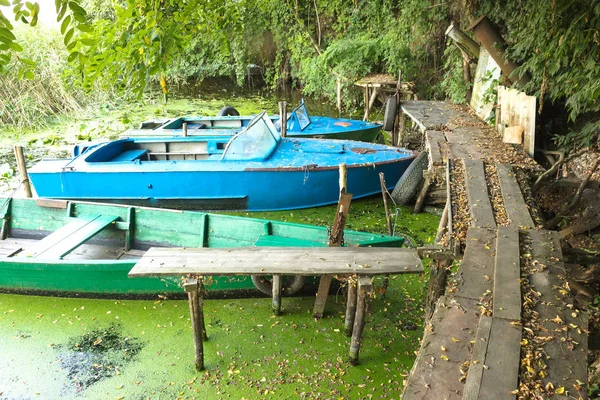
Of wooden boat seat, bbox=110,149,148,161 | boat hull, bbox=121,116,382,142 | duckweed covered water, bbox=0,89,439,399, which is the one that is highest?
boat hull, bbox=121,116,382,142

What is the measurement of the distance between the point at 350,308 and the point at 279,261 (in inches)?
40.1

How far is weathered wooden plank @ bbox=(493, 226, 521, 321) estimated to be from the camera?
2.82 meters

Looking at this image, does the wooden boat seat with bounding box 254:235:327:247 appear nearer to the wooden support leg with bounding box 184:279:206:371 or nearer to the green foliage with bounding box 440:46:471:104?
the wooden support leg with bounding box 184:279:206:371

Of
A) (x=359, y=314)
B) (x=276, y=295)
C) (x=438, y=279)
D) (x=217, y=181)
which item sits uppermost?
(x=438, y=279)

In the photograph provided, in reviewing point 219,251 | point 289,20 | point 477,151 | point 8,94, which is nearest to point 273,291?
point 219,251

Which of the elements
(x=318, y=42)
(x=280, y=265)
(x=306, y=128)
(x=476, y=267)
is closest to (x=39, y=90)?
(x=306, y=128)

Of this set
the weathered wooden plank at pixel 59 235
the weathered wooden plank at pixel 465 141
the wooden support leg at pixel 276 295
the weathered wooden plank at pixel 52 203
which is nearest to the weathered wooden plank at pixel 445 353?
the wooden support leg at pixel 276 295

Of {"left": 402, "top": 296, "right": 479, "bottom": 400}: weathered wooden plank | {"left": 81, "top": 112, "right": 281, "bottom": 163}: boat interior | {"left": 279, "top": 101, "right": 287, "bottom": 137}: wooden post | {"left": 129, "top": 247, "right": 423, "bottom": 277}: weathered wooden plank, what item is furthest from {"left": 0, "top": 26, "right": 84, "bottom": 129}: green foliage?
{"left": 402, "top": 296, "right": 479, "bottom": 400}: weathered wooden plank

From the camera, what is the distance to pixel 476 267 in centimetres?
336

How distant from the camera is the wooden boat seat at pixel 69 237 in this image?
578 cm

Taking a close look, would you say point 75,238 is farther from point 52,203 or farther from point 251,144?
point 251,144

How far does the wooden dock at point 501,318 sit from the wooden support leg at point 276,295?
2.10 meters

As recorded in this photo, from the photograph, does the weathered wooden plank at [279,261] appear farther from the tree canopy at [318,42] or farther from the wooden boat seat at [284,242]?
the tree canopy at [318,42]

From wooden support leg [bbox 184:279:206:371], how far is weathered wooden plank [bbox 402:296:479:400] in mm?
2310
